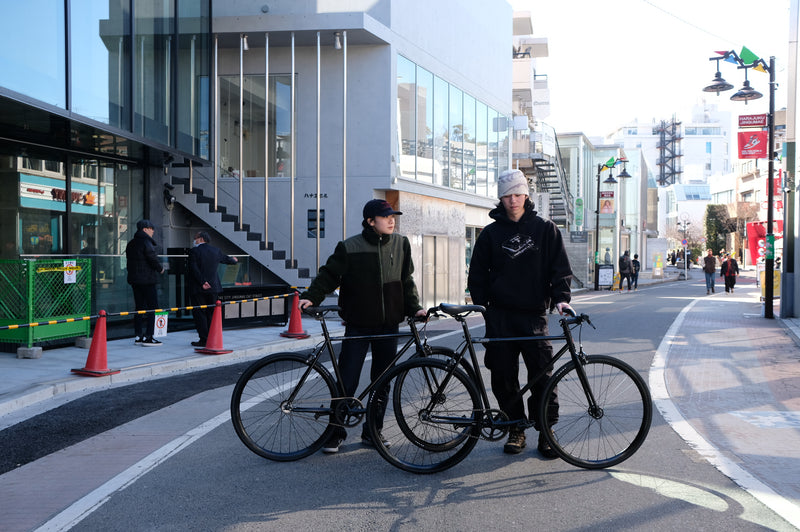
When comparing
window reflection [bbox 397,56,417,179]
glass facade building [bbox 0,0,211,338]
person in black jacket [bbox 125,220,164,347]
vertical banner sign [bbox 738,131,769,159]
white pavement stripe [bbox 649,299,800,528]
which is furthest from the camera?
window reflection [bbox 397,56,417,179]

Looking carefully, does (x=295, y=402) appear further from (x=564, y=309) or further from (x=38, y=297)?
(x=38, y=297)

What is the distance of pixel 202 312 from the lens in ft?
39.5

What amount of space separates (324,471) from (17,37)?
10.1m

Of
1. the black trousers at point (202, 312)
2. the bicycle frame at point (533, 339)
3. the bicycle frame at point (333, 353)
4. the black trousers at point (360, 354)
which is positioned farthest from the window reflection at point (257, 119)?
the bicycle frame at point (533, 339)

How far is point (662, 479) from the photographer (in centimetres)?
488

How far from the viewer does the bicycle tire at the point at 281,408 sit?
522 centimetres

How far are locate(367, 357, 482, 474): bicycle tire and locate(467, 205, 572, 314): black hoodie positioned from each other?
71 cm

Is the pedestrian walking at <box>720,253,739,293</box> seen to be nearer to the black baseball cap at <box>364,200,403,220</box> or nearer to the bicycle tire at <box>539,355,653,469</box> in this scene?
the bicycle tire at <box>539,355,653,469</box>

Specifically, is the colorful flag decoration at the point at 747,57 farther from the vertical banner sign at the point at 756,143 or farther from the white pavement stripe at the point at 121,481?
the white pavement stripe at the point at 121,481

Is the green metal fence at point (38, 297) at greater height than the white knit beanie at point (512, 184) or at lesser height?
lesser

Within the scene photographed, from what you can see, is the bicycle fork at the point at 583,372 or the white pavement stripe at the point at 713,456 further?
the bicycle fork at the point at 583,372

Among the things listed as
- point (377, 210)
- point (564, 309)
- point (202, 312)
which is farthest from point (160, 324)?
point (564, 309)

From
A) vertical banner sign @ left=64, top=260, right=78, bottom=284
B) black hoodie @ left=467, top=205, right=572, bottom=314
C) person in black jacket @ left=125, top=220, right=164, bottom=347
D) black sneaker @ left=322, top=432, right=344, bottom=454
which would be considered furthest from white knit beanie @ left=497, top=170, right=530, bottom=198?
vertical banner sign @ left=64, top=260, right=78, bottom=284

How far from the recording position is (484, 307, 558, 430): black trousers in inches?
207
